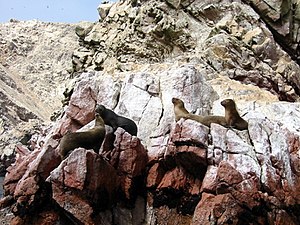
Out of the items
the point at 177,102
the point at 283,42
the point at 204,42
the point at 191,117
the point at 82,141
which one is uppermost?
the point at 283,42

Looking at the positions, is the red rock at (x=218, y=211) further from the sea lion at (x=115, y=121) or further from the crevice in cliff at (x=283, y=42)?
the crevice in cliff at (x=283, y=42)

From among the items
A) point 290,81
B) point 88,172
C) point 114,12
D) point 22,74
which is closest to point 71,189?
point 88,172

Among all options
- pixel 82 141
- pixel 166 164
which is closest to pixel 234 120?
pixel 166 164

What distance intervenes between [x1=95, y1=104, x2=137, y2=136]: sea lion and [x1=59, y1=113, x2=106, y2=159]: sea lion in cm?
103

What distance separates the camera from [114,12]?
24328mm

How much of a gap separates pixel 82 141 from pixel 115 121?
5.35 feet

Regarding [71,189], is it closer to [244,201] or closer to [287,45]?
[244,201]

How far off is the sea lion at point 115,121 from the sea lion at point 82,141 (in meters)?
1.03

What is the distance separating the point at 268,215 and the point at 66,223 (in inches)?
160

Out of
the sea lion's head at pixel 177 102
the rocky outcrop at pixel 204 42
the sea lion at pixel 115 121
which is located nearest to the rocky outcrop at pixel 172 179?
the sea lion at pixel 115 121

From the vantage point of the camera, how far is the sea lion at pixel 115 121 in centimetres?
1223

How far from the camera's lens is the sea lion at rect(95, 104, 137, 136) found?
1223cm

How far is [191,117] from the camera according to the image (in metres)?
12.0

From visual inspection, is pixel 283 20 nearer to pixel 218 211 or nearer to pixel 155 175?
pixel 155 175
